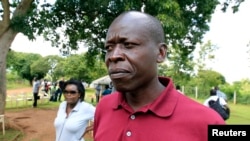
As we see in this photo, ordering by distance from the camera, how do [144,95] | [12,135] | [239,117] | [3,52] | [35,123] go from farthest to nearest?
[239,117], [35,123], [3,52], [12,135], [144,95]

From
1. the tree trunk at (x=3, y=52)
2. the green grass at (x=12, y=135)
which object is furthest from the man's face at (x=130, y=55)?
the tree trunk at (x=3, y=52)

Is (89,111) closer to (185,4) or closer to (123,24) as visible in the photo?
(123,24)

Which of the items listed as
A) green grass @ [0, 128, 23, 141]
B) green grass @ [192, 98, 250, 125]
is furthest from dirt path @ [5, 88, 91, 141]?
green grass @ [192, 98, 250, 125]

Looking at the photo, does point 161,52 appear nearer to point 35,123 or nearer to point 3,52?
point 3,52

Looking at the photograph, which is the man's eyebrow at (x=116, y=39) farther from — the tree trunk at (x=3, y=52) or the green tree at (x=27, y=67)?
the green tree at (x=27, y=67)

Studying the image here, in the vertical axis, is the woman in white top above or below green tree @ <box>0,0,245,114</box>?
below

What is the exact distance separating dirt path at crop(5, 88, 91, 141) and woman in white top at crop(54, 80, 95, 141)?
605 cm

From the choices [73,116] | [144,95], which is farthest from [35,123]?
[144,95]

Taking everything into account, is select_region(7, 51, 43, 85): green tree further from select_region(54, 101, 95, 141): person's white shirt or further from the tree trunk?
select_region(54, 101, 95, 141): person's white shirt

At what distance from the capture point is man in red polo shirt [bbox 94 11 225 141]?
4.83ft

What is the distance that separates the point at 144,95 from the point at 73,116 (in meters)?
2.79

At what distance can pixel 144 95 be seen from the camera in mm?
1610

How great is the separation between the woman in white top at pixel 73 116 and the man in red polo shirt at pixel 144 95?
255cm

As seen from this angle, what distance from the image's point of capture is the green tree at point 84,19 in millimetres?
9641
